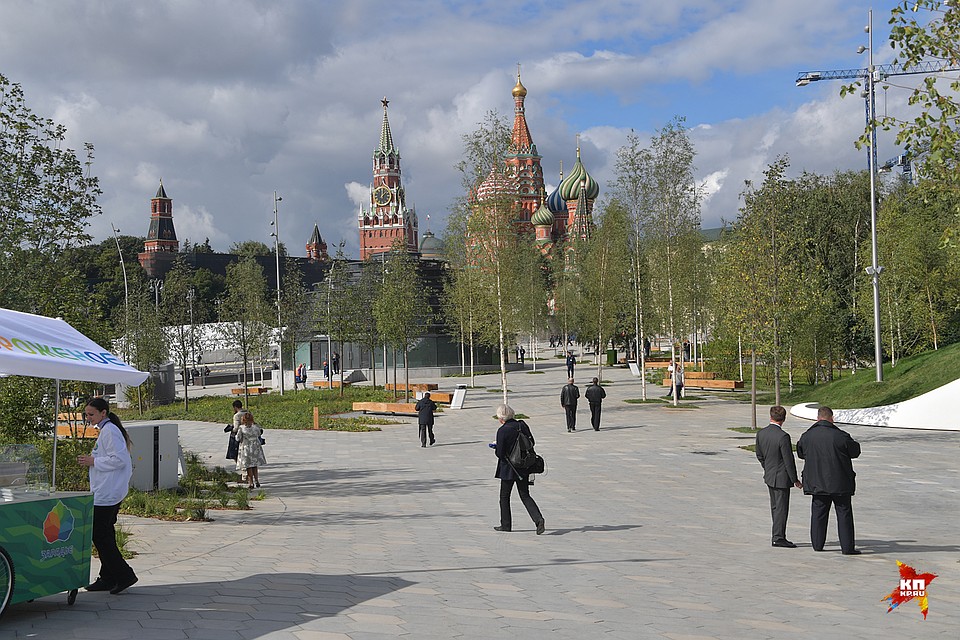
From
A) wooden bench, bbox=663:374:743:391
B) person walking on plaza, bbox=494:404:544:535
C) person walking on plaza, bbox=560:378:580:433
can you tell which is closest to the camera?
person walking on plaza, bbox=494:404:544:535

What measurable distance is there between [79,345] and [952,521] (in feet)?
36.5

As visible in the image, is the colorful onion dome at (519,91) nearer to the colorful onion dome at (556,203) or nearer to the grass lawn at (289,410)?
the colorful onion dome at (556,203)

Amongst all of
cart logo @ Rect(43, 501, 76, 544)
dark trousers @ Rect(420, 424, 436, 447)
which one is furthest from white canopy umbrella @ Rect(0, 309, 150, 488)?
dark trousers @ Rect(420, 424, 436, 447)

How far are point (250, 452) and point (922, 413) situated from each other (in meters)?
18.4

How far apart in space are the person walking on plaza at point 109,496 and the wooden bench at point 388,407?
21.5 metres

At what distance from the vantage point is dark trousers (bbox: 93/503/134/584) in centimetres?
742

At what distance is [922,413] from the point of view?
24250 mm

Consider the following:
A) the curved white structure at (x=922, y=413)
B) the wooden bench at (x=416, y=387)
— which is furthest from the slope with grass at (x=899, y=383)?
the wooden bench at (x=416, y=387)

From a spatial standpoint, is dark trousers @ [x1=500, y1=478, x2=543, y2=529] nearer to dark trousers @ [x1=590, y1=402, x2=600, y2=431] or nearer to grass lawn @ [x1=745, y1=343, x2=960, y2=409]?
dark trousers @ [x1=590, y1=402, x2=600, y2=431]

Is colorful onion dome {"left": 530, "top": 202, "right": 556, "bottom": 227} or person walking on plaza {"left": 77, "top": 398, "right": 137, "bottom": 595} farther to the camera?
colorful onion dome {"left": 530, "top": 202, "right": 556, "bottom": 227}

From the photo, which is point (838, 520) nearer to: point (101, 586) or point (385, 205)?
point (101, 586)

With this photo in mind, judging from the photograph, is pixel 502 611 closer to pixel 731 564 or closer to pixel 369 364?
pixel 731 564

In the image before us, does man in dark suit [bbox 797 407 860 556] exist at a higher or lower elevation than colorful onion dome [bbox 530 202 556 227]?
lower

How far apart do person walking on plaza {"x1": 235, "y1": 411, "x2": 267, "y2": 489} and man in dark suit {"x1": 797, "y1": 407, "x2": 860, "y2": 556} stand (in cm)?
950
